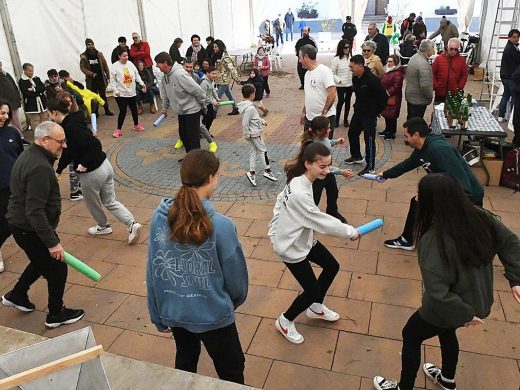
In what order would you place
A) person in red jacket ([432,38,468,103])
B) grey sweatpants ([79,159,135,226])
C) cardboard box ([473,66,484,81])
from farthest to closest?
cardboard box ([473,66,484,81])
person in red jacket ([432,38,468,103])
grey sweatpants ([79,159,135,226])

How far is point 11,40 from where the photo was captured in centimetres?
965

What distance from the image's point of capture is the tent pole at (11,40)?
9.43 metres

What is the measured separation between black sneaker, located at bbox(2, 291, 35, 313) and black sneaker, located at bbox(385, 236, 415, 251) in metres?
3.71

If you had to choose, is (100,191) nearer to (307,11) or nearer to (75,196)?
(75,196)

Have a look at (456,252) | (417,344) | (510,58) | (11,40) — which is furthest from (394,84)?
(11,40)

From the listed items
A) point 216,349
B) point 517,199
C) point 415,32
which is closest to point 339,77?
point 517,199

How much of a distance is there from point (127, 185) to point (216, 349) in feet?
16.8

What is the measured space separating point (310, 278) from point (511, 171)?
4375 mm

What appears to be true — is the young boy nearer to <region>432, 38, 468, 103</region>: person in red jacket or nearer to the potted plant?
<region>432, 38, 468, 103</region>: person in red jacket

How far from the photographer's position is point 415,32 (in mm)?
17188

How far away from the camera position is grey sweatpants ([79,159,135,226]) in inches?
203

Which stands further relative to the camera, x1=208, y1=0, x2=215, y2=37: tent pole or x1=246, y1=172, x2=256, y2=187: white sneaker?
x1=208, y1=0, x2=215, y2=37: tent pole

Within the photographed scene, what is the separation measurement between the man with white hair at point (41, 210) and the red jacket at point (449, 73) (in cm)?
657

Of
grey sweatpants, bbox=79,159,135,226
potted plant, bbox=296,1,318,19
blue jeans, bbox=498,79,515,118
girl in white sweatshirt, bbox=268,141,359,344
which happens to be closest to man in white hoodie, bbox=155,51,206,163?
grey sweatpants, bbox=79,159,135,226
